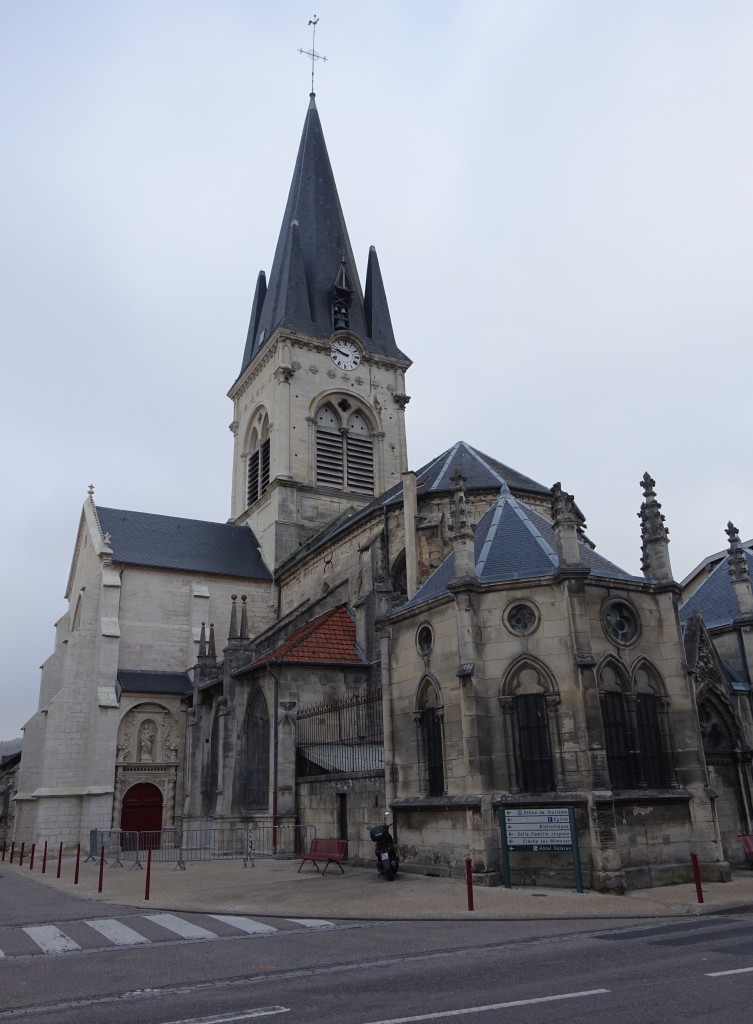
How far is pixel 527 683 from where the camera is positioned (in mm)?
14133

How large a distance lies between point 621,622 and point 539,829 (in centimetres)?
390

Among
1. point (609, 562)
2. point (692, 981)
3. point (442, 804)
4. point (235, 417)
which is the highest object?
point (235, 417)

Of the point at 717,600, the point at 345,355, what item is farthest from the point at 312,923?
the point at 345,355

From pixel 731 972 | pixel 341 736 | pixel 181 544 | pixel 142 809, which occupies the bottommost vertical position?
pixel 731 972

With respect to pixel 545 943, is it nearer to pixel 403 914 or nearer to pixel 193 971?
pixel 403 914

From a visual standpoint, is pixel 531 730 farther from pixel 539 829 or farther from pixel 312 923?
pixel 312 923

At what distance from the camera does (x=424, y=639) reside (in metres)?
15.8

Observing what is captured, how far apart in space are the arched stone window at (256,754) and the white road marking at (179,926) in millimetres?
9867

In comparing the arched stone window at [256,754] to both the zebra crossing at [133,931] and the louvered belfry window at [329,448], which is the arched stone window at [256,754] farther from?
the louvered belfry window at [329,448]

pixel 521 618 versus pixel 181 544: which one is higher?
pixel 181 544

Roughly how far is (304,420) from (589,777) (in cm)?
2864

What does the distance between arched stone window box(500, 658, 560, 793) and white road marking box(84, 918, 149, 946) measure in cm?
640

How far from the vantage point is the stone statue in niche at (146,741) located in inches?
1226

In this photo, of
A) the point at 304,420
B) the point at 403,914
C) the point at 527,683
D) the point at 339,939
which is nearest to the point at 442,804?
the point at 527,683
